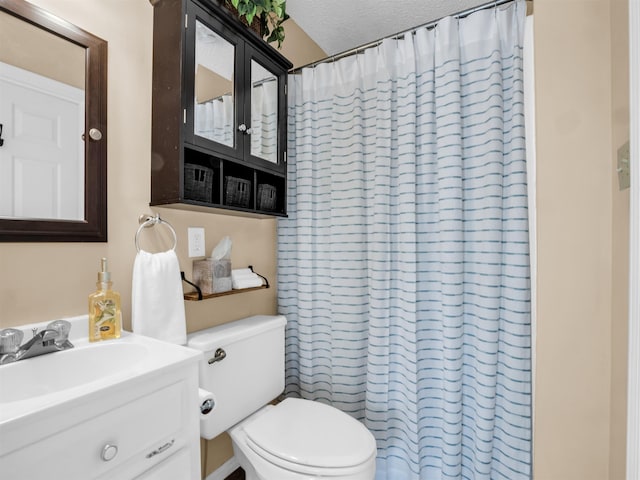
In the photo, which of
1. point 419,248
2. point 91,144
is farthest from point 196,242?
point 419,248

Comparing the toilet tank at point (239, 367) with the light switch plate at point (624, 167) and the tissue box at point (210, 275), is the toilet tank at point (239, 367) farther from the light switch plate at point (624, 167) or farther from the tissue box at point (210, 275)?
the light switch plate at point (624, 167)

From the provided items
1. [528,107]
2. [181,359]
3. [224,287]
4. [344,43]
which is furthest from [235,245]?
[344,43]

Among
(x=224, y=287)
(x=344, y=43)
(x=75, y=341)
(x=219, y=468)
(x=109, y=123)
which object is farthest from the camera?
(x=344, y=43)

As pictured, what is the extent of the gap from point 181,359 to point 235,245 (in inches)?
32.5

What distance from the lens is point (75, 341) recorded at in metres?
0.99

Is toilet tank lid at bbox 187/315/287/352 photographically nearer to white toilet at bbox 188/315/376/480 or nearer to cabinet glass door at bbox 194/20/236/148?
white toilet at bbox 188/315/376/480

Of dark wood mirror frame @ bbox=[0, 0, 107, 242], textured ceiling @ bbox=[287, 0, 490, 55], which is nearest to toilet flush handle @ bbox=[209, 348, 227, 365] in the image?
dark wood mirror frame @ bbox=[0, 0, 107, 242]

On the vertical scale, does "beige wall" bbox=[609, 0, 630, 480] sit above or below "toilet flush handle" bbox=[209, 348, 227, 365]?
above

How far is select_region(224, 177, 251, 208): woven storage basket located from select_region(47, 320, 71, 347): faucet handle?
2.24 ft

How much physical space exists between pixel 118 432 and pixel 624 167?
1310 mm

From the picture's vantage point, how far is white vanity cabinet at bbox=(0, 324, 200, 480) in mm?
579

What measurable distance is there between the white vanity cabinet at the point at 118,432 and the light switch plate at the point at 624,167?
1150mm

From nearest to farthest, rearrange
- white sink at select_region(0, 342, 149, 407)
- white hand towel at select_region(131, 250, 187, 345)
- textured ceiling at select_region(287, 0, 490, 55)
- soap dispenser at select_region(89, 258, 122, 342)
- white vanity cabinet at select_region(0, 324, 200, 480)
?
white vanity cabinet at select_region(0, 324, 200, 480) → white sink at select_region(0, 342, 149, 407) → soap dispenser at select_region(89, 258, 122, 342) → white hand towel at select_region(131, 250, 187, 345) → textured ceiling at select_region(287, 0, 490, 55)

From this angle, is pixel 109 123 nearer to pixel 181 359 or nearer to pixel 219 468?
pixel 181 359
